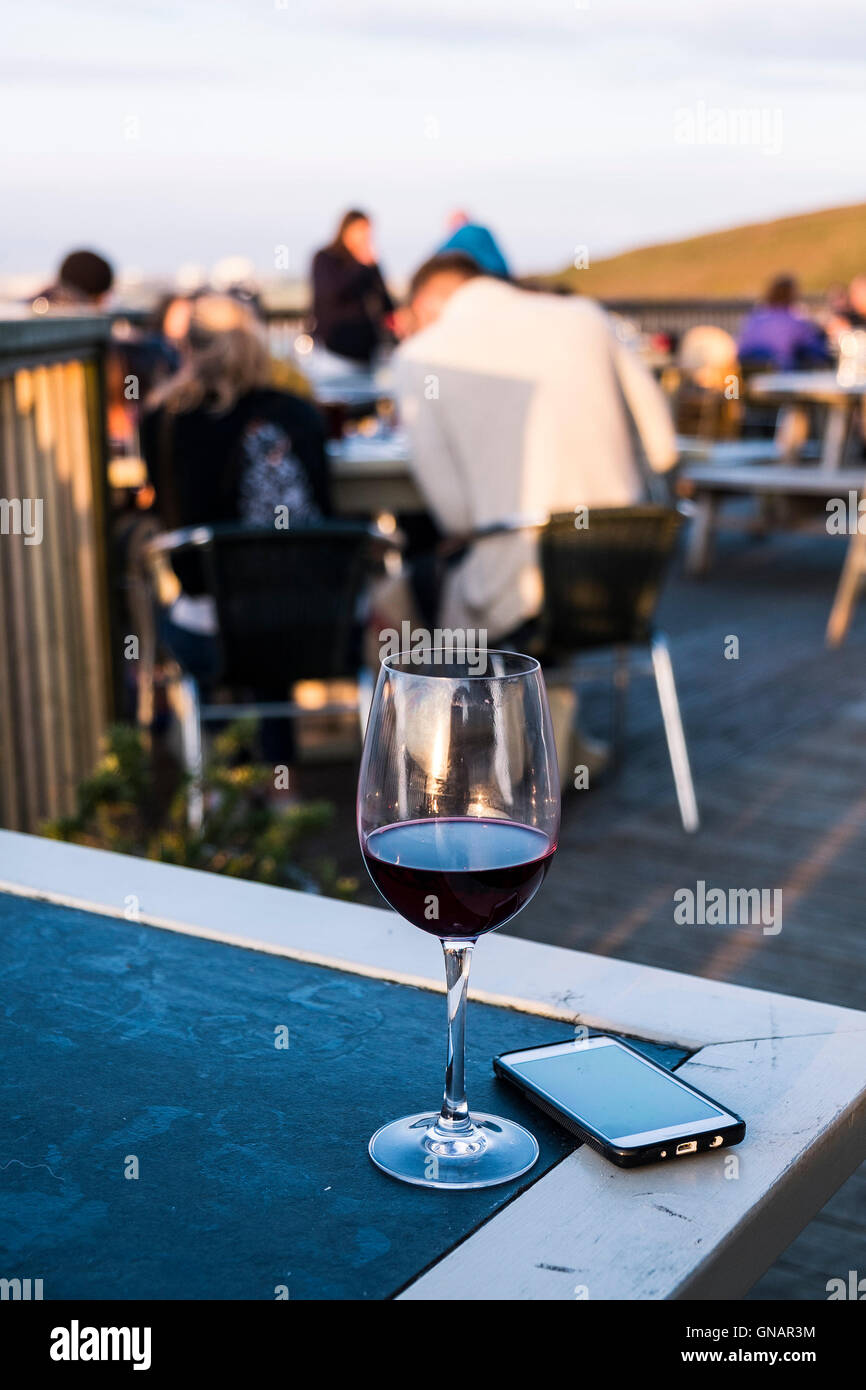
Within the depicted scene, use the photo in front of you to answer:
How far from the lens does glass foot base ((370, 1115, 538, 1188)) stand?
0.70m

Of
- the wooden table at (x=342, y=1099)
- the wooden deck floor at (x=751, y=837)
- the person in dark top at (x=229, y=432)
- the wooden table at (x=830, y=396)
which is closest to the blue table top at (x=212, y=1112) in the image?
the wooden table at (x=342, y=1099)

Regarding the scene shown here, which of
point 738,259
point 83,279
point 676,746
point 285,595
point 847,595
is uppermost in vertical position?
point 738,259

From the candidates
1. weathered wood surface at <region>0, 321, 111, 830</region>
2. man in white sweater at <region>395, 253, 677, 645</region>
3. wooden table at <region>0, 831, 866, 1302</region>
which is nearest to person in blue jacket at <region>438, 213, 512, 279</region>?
man in white sweater at <region>395, 253, 677, 645</region>

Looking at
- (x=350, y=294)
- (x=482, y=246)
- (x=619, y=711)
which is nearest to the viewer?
(x=619, y=711)

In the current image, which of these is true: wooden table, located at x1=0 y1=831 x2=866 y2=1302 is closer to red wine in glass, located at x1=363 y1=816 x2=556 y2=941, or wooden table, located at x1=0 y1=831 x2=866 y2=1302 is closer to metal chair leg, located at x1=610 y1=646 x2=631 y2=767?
red wine in glass, located at x1=363 y1=816 x2=556 y2=941

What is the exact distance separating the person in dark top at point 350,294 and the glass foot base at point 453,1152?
818 centimetres

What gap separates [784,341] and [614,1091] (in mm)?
10135

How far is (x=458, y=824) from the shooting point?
72cm

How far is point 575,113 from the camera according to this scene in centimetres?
473

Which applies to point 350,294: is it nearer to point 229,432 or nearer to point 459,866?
point 229,432

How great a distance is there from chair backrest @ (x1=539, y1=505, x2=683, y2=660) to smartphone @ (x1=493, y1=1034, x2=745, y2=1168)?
2878 millimetres

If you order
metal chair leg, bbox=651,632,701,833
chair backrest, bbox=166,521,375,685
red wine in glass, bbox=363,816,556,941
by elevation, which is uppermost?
red wine in glass, bbox=363,816,556,941

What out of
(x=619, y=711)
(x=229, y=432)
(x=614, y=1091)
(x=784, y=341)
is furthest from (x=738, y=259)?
(x=614, y=1091)
